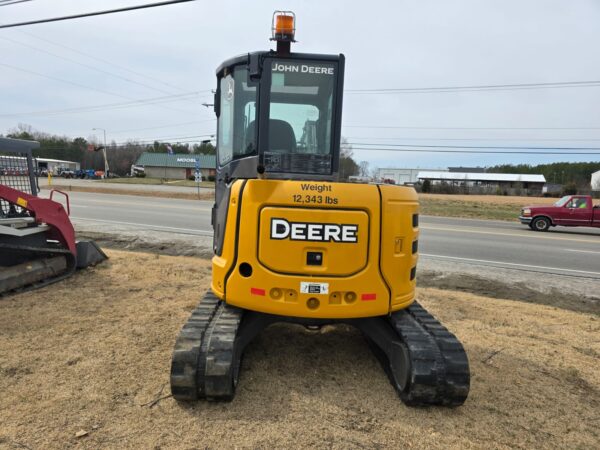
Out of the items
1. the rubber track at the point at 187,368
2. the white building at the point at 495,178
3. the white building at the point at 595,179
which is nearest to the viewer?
the rubber track at the point at 187,368

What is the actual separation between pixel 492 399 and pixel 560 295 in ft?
15.3

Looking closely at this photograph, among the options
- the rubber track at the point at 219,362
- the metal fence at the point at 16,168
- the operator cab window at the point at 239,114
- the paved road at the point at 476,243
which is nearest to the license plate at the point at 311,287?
the rubber track at the point at 219,362

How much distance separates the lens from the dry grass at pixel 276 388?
289cm

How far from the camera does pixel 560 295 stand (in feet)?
23.6

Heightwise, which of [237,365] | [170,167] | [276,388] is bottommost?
[276,388]

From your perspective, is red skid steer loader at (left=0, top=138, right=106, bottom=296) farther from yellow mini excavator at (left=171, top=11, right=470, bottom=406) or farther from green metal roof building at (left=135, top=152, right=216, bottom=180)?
green metal roof building at (left=135, top=152, right=216, bottom=180)

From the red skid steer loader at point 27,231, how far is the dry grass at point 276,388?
409 millimetres

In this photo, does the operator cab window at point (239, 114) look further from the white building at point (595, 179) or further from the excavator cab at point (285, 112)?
the white building at point (595, 179)

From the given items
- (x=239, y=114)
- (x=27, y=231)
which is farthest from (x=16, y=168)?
(x=239, y=114)

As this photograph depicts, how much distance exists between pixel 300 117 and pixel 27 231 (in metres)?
4.16

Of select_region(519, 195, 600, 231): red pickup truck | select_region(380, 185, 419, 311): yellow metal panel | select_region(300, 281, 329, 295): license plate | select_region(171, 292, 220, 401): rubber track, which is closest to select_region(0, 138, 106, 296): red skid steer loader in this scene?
select_region(171, 292, 220, 401): rubber track

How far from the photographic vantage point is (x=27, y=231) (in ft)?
18.5

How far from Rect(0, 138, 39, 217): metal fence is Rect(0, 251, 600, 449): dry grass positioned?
5.24 ft

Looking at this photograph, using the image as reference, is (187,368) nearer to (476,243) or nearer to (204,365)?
(204,365)
